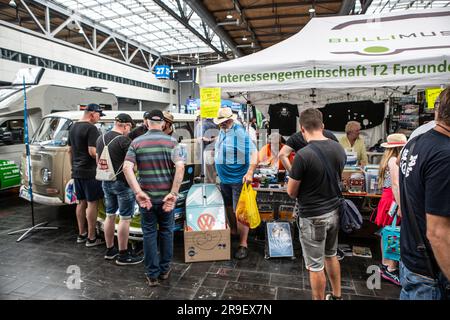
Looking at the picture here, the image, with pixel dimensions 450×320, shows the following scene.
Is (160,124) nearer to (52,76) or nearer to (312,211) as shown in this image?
(312,211)

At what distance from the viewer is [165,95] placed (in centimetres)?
2933

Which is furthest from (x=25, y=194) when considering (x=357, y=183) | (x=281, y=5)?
(x=281, y=5)

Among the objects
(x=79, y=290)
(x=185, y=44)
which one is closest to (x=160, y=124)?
(x=79, y=290)

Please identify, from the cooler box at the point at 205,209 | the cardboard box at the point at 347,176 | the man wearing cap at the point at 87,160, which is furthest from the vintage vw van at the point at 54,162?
the cardboard box at the point at 347,176

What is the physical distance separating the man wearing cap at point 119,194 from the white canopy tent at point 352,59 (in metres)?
1.33

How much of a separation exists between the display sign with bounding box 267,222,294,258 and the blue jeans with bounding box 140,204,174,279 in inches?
55.6

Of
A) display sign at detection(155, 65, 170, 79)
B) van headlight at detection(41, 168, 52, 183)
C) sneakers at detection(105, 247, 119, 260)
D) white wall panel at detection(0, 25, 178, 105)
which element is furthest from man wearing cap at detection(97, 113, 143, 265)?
display sign at detection(155, 65, 170, 79)

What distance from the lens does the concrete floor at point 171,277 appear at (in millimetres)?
3010

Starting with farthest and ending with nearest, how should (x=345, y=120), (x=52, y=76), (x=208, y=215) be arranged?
(x=52, y=76), (x=345, y=120), (x=208, y=215)

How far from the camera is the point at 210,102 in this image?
13.2 feet

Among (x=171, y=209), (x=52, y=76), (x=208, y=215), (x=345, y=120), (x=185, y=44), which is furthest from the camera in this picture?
(x=185, y=44)

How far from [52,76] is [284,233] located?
52.1ft

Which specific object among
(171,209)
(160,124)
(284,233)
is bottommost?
(284,233)

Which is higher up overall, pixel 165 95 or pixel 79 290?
pixel 165 95
